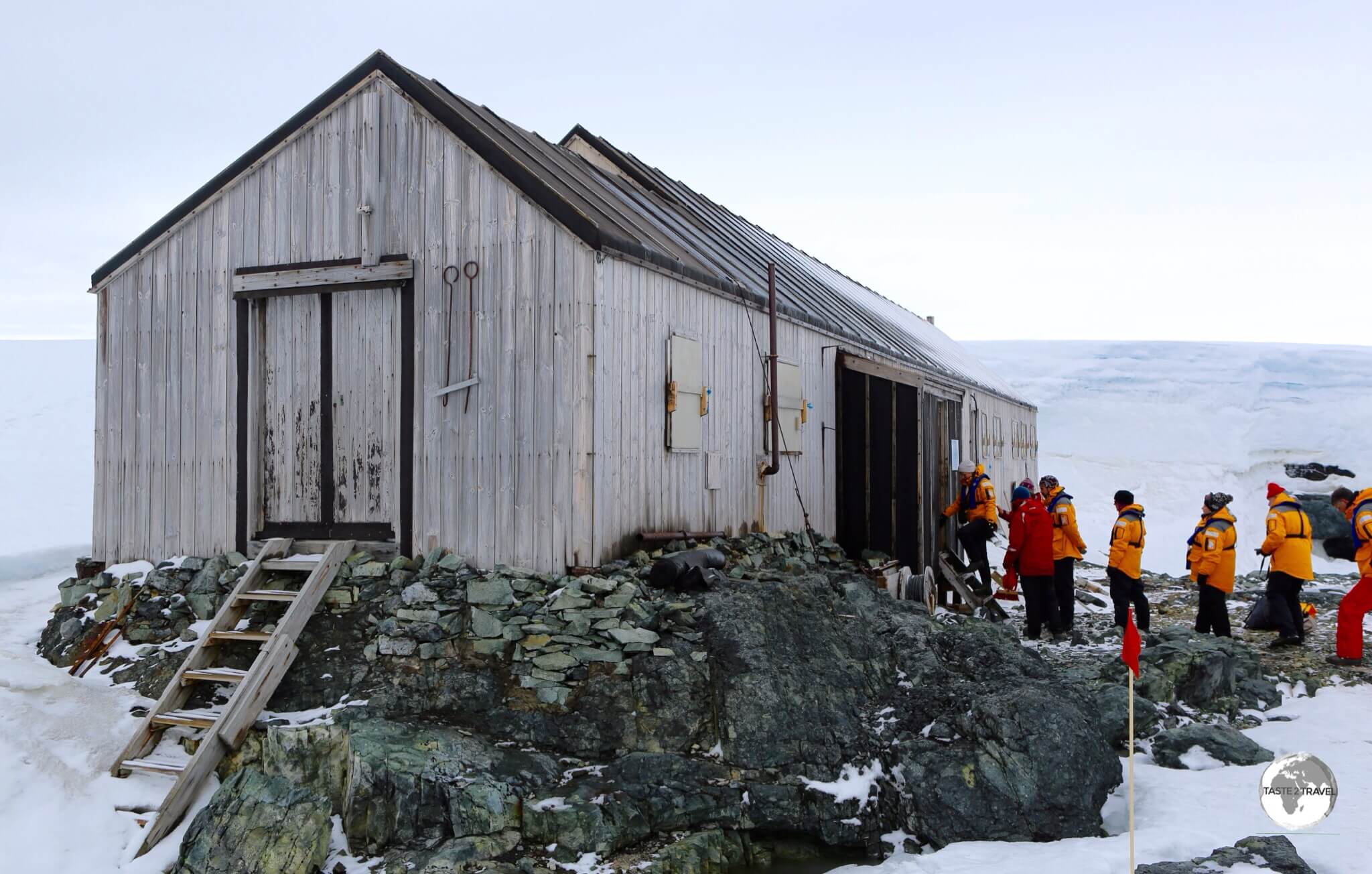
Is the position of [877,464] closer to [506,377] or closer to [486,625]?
[506,377]

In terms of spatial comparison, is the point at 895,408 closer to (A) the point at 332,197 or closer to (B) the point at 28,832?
(A) the point at 332,197

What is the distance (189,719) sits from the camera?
7840 mm

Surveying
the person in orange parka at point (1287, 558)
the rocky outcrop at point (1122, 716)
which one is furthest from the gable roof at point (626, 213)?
the person in orange parka at point (1287, 558)

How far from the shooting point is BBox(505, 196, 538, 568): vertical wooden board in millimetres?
8945

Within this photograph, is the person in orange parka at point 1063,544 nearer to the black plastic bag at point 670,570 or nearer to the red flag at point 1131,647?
the black plastic bag at point 670,570

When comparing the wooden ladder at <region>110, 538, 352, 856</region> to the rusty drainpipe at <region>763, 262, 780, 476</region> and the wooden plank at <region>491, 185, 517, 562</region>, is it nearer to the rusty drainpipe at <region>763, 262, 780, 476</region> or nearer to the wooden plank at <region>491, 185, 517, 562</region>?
the wooden plank at <region>491, 185, 517, 562</region>

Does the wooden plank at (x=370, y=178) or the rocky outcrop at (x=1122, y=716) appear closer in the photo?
the rocky outcrop at (x=1122, y=716)

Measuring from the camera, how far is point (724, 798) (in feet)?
24.0

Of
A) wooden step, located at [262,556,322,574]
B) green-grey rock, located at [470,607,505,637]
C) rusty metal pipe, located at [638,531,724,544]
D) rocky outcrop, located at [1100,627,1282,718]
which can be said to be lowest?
rocky outcrop, located at [1100,627,1282,718]

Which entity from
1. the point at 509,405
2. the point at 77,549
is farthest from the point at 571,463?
the point at 77,549

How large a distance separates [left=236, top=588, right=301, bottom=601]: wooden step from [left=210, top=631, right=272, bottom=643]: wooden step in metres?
0.34

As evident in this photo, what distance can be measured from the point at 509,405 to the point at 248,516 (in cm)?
321

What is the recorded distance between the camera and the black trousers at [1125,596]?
12.0 meters

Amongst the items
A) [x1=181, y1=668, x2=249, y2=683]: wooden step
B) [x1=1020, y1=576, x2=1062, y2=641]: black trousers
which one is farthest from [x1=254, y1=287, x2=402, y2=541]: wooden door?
[x1=1020, y1=576, x2=1062, y2=641]: black trousers
